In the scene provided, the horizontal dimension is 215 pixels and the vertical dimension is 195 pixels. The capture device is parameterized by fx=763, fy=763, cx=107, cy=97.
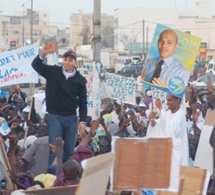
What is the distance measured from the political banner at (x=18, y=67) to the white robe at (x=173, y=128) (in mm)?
3309

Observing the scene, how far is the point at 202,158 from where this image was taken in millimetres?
8852

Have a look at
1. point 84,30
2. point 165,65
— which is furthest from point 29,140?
point 84,30

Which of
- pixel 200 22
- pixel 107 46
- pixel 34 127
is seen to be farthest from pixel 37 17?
pixel 34 127

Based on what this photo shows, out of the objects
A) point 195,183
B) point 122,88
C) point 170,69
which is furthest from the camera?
point 122,88

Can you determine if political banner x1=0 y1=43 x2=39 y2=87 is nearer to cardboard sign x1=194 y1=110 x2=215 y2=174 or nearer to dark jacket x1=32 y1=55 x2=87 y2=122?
cardboard sign x1=194 y1=110 x2=215 y2=174

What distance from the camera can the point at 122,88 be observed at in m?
14.8

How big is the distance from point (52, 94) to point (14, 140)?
0.71 metres

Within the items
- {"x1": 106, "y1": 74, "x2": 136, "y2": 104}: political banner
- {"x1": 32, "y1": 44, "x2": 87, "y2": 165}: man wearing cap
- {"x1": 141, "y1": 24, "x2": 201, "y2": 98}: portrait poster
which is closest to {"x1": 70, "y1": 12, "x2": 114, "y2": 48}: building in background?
{"x1": 106, "y1": 74, "x2": 136, "y2": 104}: political banner

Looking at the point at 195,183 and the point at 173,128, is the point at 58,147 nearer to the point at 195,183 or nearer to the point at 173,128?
the point at 195,183

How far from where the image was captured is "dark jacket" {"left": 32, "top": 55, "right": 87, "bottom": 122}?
25.6 feet

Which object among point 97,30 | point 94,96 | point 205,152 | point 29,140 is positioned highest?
point 97,30

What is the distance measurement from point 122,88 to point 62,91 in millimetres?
6995

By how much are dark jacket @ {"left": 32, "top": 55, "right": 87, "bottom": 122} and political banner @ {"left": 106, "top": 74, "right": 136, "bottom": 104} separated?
6.48 metres

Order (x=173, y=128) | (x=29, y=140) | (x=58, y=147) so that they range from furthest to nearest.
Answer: (x=29, y=140) < (x=173, y=128) < (x=58, y=147)
